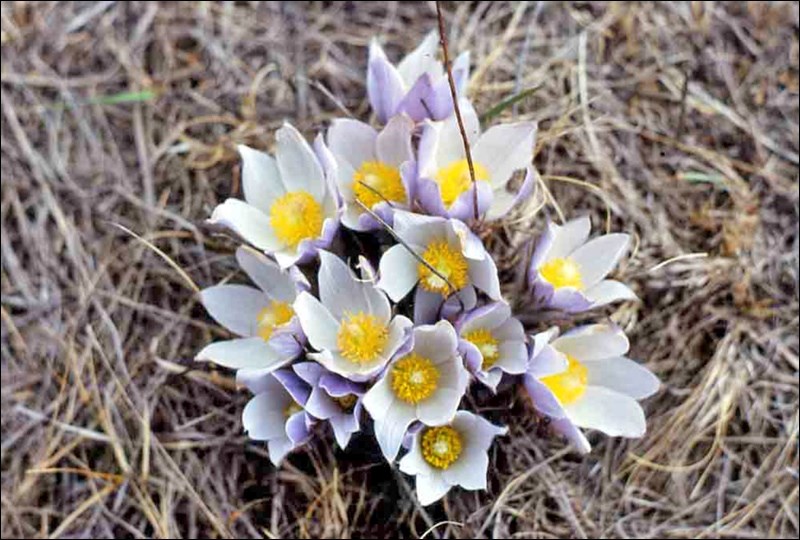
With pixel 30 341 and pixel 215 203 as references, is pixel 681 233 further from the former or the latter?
→ pixel 30 341

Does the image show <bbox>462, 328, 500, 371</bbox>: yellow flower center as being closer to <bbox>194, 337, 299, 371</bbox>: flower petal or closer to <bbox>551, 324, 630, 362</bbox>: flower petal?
<bbox>551, 324, 630, 362</bbox>: flower petal

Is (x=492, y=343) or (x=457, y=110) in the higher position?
(x=457, y=110)

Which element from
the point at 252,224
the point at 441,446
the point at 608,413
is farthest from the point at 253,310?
the point at 608,413

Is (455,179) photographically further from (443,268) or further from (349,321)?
(349,321)

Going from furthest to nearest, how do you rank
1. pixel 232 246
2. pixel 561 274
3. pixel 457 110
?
pixel 232 246 < pixel 561 274 < pixel 457 110

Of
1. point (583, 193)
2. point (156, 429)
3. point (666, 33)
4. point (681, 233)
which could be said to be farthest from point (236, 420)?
point (666, 33)

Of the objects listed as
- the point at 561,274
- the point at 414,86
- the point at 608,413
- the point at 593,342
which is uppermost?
the point at 414,86

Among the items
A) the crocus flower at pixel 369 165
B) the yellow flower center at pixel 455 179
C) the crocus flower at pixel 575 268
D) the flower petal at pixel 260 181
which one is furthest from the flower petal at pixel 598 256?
the flower petal at pixel 260 181
